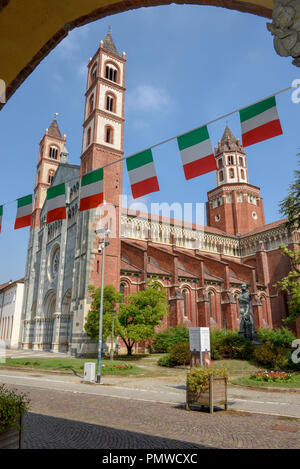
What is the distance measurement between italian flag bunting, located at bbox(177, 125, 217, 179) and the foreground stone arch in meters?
3.20

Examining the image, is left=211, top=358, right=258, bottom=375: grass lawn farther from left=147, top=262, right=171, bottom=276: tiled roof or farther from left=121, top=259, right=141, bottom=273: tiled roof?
left=147, top=262, right=171, bottom=276: tiled roof

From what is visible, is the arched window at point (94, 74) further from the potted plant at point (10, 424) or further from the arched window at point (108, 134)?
the potted plant at point (10, 424)

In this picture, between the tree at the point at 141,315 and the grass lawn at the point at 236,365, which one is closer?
the grass lawn at the point at 236,365

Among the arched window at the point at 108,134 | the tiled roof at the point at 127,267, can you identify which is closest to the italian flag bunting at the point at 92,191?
the tiled roof at the point at 127,267

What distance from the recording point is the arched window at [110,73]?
3422 centimetres

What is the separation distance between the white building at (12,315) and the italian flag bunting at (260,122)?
43.8 meters

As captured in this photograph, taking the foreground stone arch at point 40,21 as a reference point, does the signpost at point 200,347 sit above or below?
below

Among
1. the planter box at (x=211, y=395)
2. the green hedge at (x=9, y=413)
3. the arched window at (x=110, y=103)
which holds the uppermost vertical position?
the arched window at (x=110, y=103)

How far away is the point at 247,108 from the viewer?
5746 millimetres

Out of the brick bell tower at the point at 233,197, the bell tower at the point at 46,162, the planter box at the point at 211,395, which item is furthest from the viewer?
the brick bell tower at the point at 233,197

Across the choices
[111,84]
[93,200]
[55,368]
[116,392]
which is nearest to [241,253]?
[111,84]

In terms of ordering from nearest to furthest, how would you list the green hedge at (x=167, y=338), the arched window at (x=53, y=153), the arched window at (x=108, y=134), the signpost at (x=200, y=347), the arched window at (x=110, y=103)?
1. the signpost at (x=200, y=347)
2. the green hedge at (x=167, y=338)
3. the arched window at (x=108, y=134)
4. the arched window at (x=110, y=103)
5. the arched window at (x=53, y=153)

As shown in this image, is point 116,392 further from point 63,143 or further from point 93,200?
point 63,143

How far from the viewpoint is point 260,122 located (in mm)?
5637
